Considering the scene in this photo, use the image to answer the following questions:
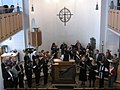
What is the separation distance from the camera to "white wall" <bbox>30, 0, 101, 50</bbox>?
18.2 meters

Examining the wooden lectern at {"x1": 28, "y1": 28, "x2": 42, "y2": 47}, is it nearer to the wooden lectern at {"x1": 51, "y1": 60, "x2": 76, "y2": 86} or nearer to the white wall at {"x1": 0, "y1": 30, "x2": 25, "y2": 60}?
the white wall at {"x1": 0, "y1": 30, "x2": 25, "y2": 60}

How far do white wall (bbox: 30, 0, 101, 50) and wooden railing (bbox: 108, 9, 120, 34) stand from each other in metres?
2.46

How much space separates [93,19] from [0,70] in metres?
9.76

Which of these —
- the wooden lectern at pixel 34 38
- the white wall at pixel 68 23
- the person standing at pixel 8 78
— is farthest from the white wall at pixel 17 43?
the person standing at pixel 8 78

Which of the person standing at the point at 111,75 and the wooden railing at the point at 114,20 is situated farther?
the wooden railing at the point at 114,20

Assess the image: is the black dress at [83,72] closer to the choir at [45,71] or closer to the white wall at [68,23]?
the choir at [45,71]

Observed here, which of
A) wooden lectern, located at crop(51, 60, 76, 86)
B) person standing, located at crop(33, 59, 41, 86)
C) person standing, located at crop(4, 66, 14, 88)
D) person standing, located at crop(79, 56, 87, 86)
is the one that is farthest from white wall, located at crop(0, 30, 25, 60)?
person standing, located at crop(79, 56, 87, 86)

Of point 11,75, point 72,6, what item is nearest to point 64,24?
point 72,6

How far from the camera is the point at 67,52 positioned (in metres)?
15.1

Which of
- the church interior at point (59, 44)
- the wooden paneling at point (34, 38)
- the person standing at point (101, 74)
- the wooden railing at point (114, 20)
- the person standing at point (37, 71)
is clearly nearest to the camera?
the person standing at point (101, 74)

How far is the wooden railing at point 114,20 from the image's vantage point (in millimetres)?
13352

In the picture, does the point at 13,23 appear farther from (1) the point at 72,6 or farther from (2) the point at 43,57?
(1) the point at 72,6

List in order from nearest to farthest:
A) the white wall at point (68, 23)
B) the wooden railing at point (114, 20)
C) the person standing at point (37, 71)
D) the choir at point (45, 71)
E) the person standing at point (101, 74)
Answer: the choir at point (45, 71), the person standing at point (101, 74), the person standing at point (37, 71), the wooden railing at point (114, 20), the white wall at point (68, 23)

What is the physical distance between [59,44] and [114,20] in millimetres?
6316
